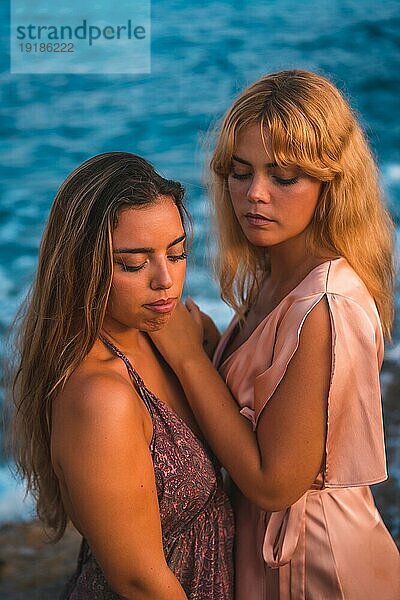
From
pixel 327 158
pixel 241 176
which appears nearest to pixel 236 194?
pixel 241 176

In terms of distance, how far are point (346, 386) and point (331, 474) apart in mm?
180

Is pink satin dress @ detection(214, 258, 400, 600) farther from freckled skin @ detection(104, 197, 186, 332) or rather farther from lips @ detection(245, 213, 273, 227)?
freckled skin @ detection(104, 197, 186, 332)

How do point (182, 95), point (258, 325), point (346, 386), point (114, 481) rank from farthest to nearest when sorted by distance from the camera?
point (182, 95), point (258, 325), point (346, 386), point (114, 481)

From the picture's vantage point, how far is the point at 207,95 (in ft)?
9.18

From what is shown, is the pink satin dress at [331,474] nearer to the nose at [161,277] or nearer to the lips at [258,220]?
the lips at [258,220]

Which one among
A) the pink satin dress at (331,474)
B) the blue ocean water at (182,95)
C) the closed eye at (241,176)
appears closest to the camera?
the pink satin dress at (331,474)

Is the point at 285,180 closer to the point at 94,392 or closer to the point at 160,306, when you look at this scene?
the point at 160,306

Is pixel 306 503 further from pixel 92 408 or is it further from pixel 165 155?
pixel 165 155

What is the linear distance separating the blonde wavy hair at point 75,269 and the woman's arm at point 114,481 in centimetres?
9

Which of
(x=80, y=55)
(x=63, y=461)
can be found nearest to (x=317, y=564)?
(x=63, y=461)

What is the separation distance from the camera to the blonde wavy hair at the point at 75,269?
1.47 m

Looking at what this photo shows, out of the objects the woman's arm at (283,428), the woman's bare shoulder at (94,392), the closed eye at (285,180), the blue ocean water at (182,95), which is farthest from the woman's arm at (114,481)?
the blue ocean water at (182,95)

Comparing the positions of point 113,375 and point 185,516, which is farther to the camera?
point 185,516

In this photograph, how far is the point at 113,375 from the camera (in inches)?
59.6
